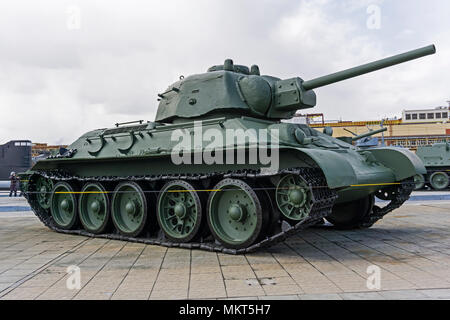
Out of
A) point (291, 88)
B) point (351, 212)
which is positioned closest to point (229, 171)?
point (291, 88)

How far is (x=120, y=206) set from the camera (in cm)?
1103

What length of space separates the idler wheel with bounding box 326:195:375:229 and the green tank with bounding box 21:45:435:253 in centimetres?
3

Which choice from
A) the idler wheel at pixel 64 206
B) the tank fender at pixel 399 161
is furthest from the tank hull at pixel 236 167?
the idler wheel at pixel 64 206

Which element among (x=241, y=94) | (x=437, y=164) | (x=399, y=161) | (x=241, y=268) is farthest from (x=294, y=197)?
(x=437, y=164)

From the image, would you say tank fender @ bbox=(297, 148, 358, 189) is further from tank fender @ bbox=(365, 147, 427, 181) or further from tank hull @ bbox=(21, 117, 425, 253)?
tank fender @ bbox=(365, 147, 427, 181)

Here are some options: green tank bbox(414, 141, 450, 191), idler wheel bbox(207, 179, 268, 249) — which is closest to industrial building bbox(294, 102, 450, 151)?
green tank bbox(414, 141, 450, 191)

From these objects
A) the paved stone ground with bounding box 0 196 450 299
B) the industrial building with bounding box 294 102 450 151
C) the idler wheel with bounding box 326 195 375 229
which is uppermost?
the industrial building with bounding box 294 102 450 151

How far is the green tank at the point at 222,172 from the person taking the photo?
27.0 ft

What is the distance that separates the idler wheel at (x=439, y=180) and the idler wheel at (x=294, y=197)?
2290 centimetres

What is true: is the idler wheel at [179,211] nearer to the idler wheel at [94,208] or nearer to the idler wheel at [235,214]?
the idler wheel at [235,214]

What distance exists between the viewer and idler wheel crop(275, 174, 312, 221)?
7.82 metres

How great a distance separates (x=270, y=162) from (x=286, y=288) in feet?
9.53

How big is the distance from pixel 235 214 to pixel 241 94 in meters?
3.13

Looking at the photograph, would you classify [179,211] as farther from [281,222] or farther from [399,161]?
[399,161]
